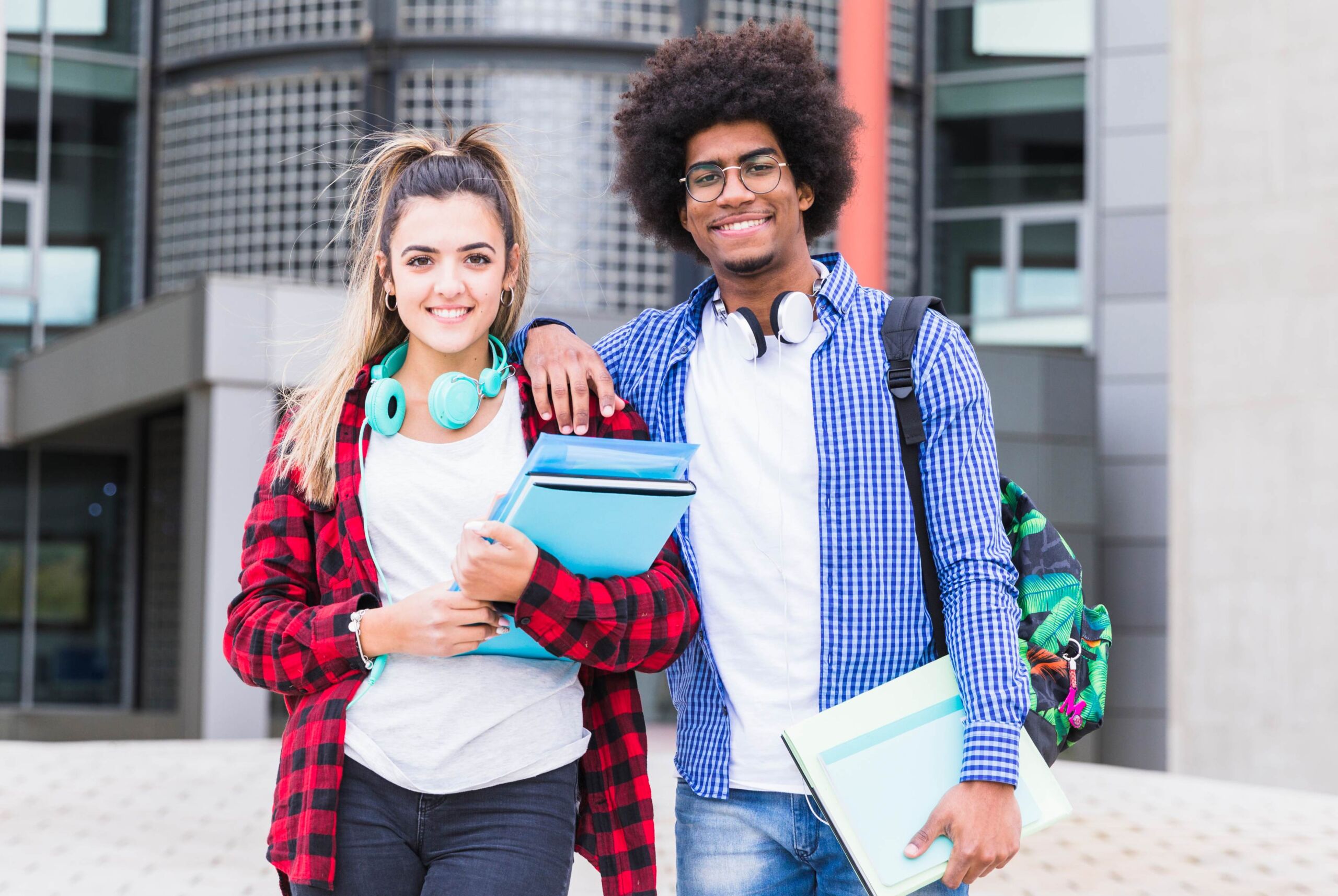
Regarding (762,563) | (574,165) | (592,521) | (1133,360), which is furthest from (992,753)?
(1133,360)

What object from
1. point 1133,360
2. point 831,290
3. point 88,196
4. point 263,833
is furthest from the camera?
point 88,196

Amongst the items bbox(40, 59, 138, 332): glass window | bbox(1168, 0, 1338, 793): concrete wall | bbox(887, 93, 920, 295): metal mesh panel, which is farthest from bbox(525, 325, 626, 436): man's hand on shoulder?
bbox(40, 59, 138, 332): glass window

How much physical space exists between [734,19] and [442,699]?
37.3 feet

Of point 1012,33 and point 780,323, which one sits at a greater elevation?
point 1012,33

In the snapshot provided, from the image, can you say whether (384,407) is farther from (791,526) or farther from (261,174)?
(261,174)

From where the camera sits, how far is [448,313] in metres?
2.55

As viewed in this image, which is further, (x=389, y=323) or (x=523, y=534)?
(x=389, y=323)

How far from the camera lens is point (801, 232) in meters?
2.94

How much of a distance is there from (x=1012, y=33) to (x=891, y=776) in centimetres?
1325

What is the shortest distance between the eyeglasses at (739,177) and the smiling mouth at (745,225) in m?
0.05

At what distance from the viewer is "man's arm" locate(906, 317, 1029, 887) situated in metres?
2.42

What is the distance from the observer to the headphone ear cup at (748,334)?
2.74m

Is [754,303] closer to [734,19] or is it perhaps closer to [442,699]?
[442,699]

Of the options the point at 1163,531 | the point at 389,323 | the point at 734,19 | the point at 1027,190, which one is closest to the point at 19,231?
the point at 734,19
